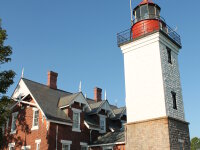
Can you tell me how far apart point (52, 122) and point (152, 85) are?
8340mm

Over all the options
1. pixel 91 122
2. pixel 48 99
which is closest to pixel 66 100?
pixel 48 99

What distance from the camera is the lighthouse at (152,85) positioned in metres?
16.7

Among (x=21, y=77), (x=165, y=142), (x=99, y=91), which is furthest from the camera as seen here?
(x=99, y=91)

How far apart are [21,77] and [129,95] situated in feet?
34.9

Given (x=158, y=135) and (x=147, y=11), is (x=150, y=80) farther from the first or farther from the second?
(x=147, y=11)

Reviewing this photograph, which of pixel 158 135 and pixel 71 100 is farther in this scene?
pixel 71 100

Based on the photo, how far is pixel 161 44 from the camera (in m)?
18.5

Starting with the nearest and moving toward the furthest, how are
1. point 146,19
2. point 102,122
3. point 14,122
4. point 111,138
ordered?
1. point 146,19
2. point 111,138
3. point 14,122
4. point 102,122

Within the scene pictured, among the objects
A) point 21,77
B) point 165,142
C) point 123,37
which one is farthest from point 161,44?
point 21,77

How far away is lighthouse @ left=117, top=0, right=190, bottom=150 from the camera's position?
54.7ft

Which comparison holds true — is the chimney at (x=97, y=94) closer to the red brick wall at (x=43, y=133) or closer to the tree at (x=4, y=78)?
the red brick wall at (x=43, y=133)

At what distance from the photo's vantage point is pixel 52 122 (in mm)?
20172

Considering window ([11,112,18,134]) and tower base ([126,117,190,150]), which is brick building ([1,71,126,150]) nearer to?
window ([11,112,18,134])

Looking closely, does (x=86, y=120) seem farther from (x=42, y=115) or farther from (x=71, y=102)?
(x=42, y=115)
